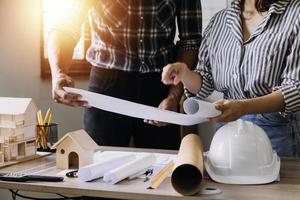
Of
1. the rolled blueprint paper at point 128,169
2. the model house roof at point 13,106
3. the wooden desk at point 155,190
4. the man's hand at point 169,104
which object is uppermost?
the model house roof at point 13,106

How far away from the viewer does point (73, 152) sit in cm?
133

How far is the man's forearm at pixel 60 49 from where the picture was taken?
71.8 inches

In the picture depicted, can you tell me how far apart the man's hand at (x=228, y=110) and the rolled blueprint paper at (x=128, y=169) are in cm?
20

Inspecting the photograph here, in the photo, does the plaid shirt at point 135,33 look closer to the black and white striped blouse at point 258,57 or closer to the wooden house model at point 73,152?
the black and white striped blouse at point 258,57

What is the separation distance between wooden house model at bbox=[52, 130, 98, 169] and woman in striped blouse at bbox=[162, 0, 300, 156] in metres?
0.29

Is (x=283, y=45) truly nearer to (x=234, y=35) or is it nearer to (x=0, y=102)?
(x=234, y=35)

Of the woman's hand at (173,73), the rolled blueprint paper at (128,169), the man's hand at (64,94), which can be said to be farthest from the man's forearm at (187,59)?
the rolled blueprint paper at (128,169)

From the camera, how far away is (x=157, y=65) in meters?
1.82

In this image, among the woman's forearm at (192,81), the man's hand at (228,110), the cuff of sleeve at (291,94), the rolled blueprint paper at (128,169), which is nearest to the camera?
the rolled blueprint paper at (128,169)

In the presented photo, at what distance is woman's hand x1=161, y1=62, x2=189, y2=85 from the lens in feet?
4.63

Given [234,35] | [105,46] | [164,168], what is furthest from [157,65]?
[164,168]

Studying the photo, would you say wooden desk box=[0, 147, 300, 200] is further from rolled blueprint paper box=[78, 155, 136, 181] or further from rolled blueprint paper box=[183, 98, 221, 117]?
rolled blueprint paper box=[183, 98, 221, 117]

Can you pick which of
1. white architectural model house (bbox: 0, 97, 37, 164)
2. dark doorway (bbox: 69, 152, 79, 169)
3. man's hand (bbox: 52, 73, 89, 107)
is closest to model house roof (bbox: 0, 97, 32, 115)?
white architectural model house (bbox: 0, 97, 37, 164)

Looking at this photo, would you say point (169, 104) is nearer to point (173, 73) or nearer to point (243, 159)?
point (173, 73)
